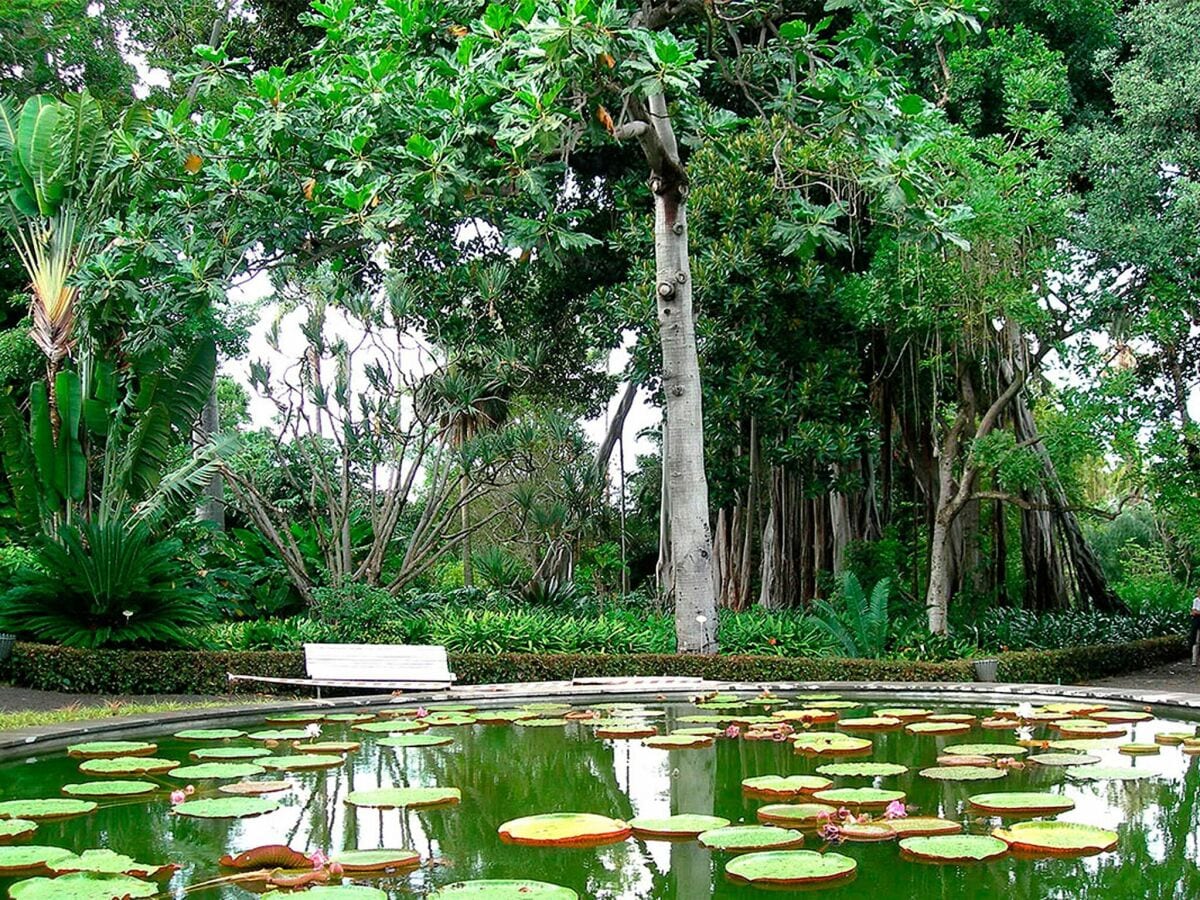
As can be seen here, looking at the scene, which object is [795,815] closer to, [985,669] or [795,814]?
[795,814]

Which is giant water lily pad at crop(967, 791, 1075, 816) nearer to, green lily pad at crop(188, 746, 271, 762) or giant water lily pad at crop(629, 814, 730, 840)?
giant water lily pad at crop(629, 814, 730, 840)

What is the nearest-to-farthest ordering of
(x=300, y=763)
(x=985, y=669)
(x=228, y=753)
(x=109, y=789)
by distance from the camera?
(x=109, y=789) → (x=300, y=763) → (x=228, y=753) → (x=985, y=669)

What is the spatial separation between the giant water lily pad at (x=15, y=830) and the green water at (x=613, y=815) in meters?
0.05

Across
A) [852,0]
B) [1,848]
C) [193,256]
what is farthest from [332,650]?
[852,0]

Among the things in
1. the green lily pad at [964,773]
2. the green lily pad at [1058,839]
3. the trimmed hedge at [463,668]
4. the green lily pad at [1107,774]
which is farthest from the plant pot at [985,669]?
the green lily pad at [1058,839]

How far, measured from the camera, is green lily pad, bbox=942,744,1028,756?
14.7ft

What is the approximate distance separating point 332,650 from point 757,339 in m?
5.71

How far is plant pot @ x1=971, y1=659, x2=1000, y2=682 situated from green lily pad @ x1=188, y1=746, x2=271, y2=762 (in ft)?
18.1

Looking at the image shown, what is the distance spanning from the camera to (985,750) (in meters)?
4.56

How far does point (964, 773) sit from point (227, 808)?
2.49 metres

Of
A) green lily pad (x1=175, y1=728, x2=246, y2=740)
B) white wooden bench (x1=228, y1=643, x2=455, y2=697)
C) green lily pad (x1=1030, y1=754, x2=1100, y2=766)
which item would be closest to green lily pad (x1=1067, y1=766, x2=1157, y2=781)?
green lily pad (x1=1030, y1=754, x2=1100, y2=766)

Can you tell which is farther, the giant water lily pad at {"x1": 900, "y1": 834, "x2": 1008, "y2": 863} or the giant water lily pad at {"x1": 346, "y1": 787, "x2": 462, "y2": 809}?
the giant water lily pad at {"x1": 346, "y1": 787, "x2": 462, "y2": 809}

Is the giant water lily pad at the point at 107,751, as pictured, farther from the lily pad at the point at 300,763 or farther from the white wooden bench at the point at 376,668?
the white wooden bench at the point at 376,668

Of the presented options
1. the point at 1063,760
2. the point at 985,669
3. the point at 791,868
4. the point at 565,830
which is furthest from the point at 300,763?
the point at 985,669
